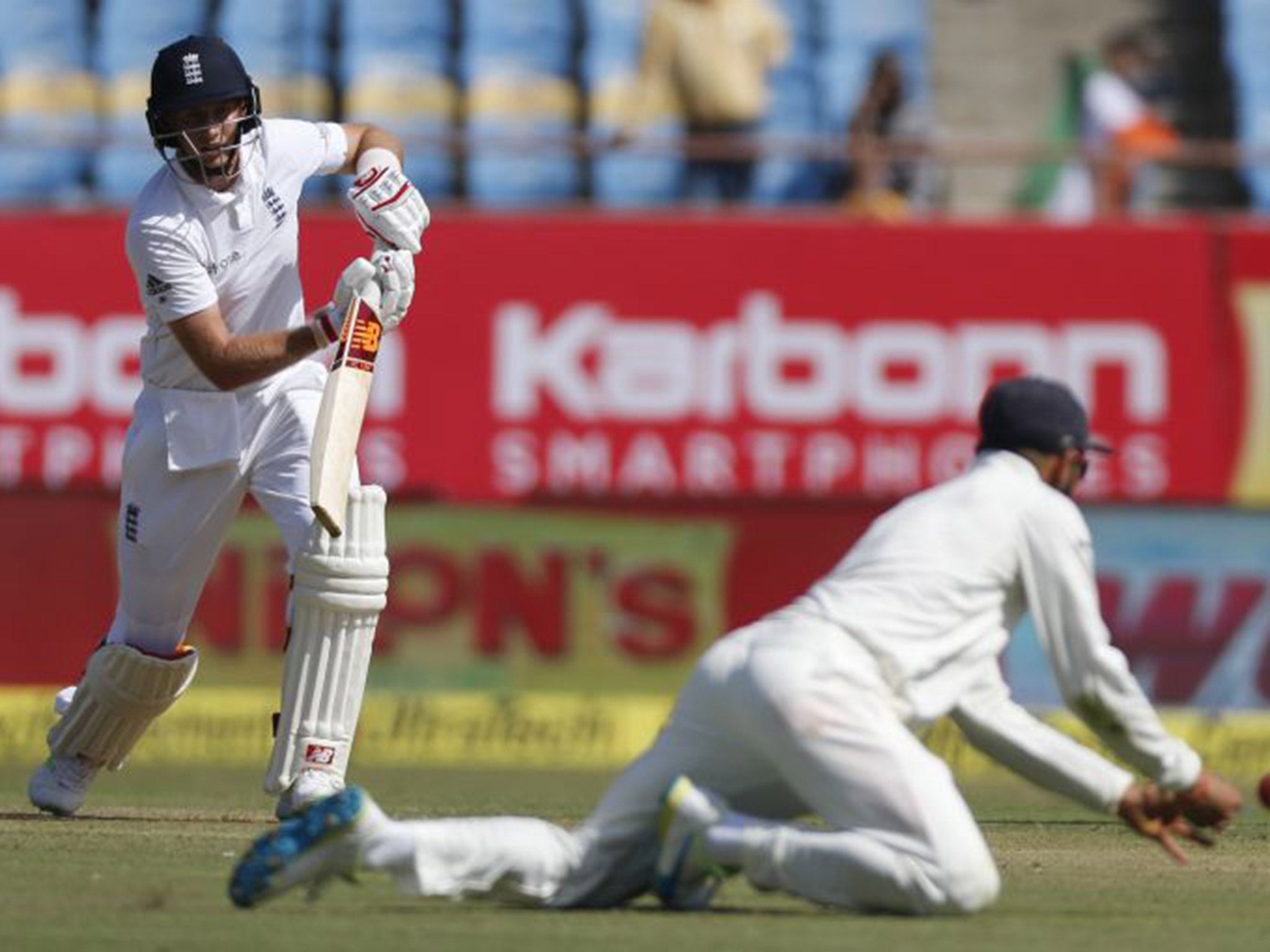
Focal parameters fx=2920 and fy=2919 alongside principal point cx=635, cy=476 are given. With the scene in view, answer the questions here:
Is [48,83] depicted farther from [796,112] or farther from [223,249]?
[223,249]

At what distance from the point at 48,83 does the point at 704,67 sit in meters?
2.94

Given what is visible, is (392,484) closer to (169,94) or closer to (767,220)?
(767,220)

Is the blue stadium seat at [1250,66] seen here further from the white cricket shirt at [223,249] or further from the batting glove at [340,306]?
the batting glove at [340,306]

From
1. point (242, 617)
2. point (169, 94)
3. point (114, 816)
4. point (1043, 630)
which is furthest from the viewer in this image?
point (242, 617)

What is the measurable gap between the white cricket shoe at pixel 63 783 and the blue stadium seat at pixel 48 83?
5648 millimetres

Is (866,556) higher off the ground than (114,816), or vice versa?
(866,556)

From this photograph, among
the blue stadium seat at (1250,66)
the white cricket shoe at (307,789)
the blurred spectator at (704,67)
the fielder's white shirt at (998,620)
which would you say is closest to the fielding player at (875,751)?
the fielder's white shirt at (998,620)

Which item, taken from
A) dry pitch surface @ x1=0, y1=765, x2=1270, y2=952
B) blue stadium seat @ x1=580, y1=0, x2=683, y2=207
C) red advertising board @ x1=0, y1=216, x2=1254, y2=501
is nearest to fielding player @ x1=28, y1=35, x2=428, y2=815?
dry pitch surface @ x1=0, y1=765, x2=1270, y2=952

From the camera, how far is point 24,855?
21.2 feet

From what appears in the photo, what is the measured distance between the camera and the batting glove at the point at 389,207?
23.0 feet

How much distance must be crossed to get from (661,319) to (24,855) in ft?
19.7

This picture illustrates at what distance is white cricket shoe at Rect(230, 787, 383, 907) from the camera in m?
5.18

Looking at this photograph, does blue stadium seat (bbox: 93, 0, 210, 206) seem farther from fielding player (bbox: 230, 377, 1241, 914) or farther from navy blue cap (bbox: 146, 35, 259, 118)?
fielding player (bbox: 230, 377, 1241, 914)

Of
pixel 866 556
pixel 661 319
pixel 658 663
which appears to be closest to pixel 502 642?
pixel 658 663
